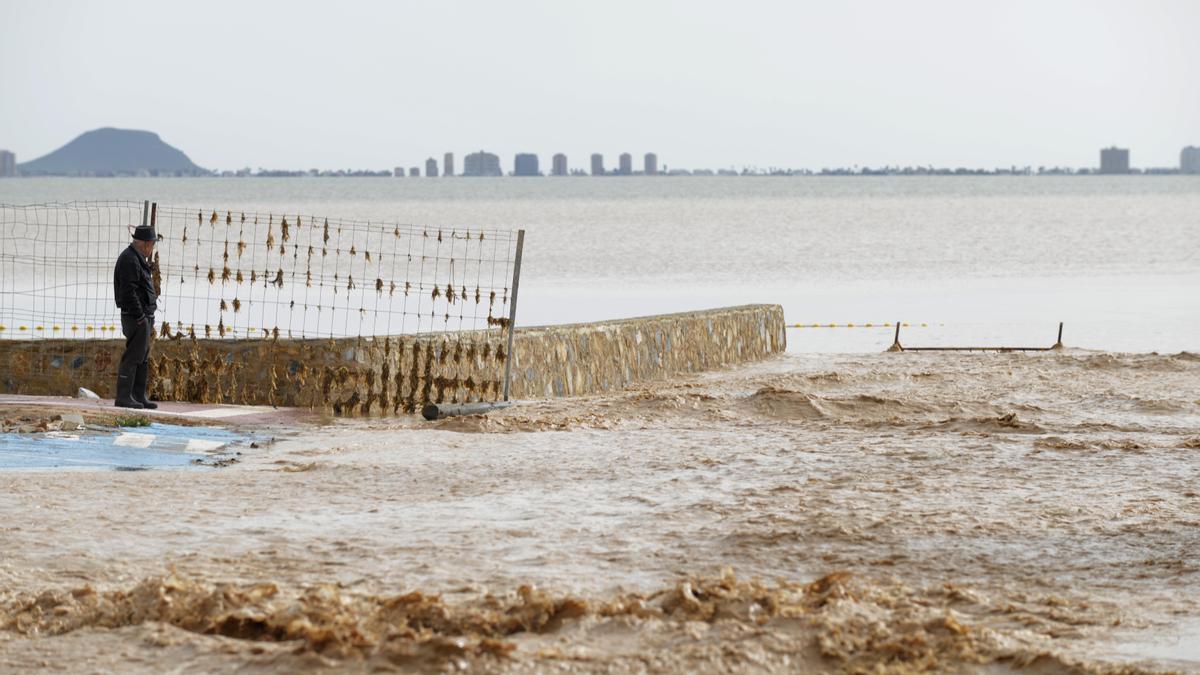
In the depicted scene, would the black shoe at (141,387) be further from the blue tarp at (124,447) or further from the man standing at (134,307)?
the blue tarp at (124,447)

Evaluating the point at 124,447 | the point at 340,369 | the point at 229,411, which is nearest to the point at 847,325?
the point at 340,369

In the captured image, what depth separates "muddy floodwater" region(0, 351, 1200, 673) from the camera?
6.46 m

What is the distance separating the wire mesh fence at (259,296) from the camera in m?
14.6

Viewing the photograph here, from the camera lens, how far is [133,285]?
1320 centimetres

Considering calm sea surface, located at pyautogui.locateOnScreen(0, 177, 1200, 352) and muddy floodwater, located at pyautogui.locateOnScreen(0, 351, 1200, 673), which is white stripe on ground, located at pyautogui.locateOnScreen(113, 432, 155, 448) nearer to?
muddy floodwater, located at pyautogui.locateOnScreen(0, 351, 1200, 673)

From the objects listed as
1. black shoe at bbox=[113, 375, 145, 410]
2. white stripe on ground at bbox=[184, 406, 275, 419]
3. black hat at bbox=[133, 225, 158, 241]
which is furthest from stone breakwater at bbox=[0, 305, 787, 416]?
black hat at bbox=[133, 225, 158, 241]

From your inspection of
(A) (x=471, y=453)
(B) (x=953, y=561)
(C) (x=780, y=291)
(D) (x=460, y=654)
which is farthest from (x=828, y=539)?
(C) (x=780, y=291)

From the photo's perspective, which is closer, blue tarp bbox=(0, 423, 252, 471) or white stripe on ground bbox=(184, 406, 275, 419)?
blue tarp bbox=(0, 423, 252, 471)

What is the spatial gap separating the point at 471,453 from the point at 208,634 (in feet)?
16.8

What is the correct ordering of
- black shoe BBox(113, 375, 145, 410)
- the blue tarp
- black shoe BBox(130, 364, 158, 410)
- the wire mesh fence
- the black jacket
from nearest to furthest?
1. the blue tarp
2. the black jacket
3. black shoe BBox(113, 375, 145, 410)
4. black shoe BBox(130, 364, 158, 410)
5. the wire mesh fence

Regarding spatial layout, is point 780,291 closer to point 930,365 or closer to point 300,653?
point 930,365

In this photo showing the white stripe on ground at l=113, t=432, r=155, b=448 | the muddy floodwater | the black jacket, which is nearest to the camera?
the muddy floodwater

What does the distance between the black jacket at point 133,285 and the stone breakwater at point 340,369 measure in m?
1.08

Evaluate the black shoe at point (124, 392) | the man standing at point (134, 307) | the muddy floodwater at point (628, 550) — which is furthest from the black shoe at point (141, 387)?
the muddy floodwater at point (628, 550)
